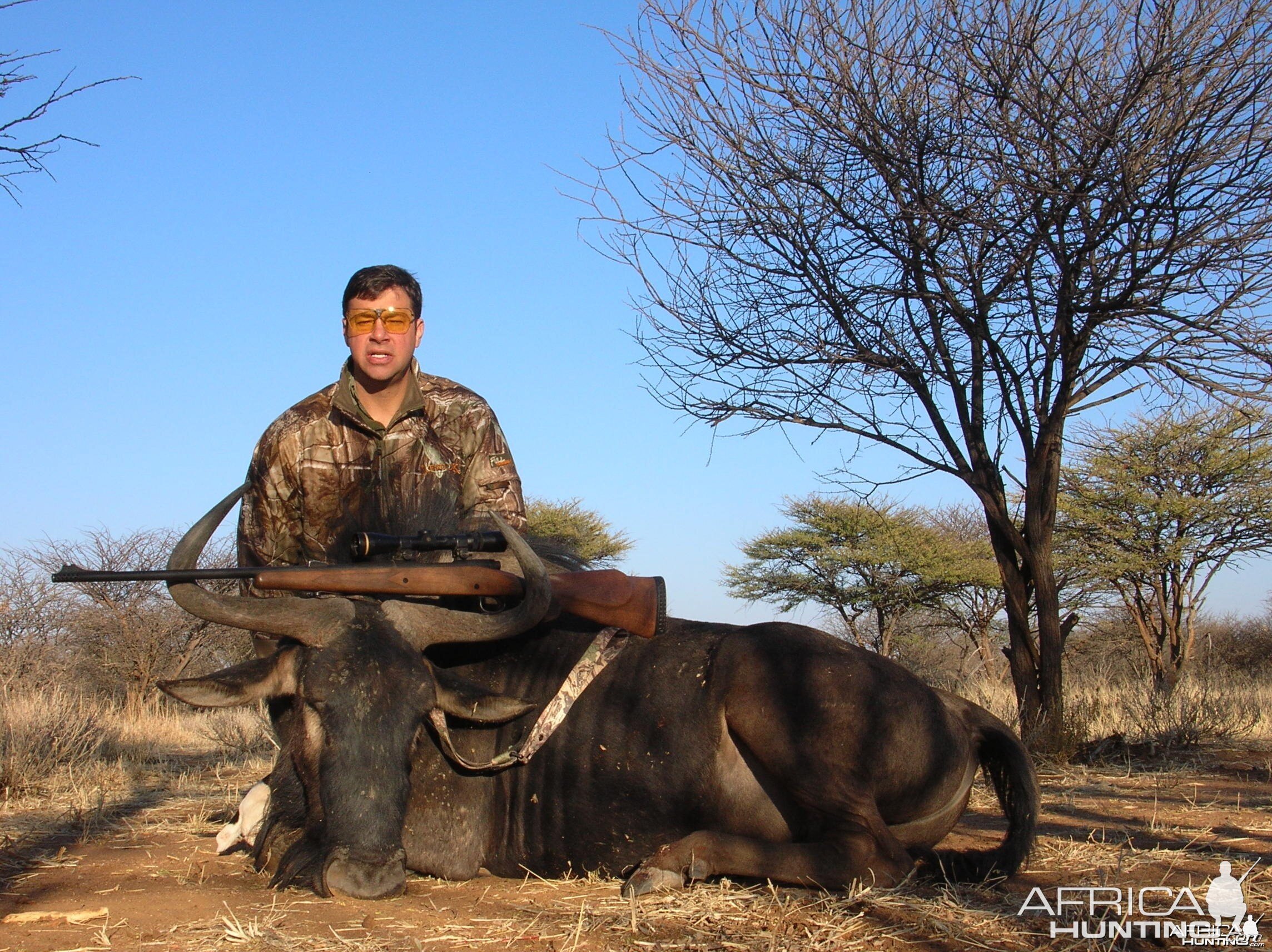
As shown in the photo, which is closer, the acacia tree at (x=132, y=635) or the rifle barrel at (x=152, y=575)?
the rifle barrel at (x=152, y=575)

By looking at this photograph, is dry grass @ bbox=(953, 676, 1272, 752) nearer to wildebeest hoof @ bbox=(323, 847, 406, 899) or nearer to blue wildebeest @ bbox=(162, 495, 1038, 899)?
blue wildebeest @ bbox=(162, 495, 1038, 899)

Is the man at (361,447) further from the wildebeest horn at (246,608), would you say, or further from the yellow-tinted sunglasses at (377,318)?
the wildebeest horn at (246,608)

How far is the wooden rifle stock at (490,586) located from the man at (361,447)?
65 cm

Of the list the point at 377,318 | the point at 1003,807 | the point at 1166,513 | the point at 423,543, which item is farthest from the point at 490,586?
the point at 1166,513

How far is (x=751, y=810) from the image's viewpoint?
406 cm

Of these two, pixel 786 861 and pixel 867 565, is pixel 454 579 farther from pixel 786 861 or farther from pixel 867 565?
pixel 867 565

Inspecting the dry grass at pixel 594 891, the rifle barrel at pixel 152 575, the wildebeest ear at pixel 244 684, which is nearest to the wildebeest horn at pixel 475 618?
the wildebeest ear at pixel 244 684

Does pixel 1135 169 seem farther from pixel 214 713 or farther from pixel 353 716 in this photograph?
pixel 214 713

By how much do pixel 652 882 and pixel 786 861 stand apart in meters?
0.45

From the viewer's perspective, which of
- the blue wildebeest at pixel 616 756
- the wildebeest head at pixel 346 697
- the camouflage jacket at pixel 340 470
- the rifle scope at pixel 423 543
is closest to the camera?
the wildebeest head at pixel 346 697

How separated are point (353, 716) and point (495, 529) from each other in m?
1.13

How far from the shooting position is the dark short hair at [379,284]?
Result: 5.05 meters

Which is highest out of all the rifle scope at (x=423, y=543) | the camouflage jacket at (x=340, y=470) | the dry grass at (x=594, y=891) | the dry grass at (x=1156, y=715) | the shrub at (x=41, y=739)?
the camouflage jacket at (x=340, y=470)

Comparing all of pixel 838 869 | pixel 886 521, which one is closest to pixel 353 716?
pixel 838 869
